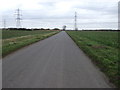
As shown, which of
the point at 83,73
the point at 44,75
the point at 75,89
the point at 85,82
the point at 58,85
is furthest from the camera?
the point at 83,73

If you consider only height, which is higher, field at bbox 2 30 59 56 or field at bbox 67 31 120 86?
field at bbox 2 30 59 56

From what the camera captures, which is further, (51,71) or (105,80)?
(51,71)

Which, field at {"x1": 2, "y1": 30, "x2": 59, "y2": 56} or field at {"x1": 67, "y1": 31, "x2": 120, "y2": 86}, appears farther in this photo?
field at {"x1": 2, "y1": 30, "x2": 59, "y2": 56}

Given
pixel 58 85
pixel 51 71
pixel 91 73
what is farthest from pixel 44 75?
pixel 91 73

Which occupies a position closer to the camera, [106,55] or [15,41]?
[106,55]

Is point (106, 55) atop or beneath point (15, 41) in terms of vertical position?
beneath

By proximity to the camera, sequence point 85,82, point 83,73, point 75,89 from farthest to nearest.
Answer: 1. point 83,73
2. point 85,82
3. point 75,89

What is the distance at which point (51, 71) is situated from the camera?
822 cm

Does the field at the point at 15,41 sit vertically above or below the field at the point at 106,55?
above

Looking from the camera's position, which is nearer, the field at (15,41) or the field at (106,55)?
the field at (106,55)

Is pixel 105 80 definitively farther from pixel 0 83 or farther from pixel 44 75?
pixel 0 83

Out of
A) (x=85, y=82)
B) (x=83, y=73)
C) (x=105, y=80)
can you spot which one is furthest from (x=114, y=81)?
(x=83, y=73)

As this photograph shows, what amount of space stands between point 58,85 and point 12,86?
1404 millimetres

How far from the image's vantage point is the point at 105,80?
6.96 m
